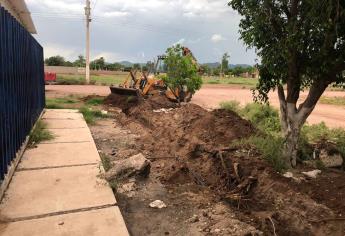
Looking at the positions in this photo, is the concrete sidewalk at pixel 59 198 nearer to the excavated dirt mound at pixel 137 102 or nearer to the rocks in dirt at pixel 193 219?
the rocks in dirt at pixel 193 219

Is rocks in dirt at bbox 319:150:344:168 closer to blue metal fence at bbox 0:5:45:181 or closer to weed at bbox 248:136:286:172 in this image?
weed at bbox 248:136:286:172

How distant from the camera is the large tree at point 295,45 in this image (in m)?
4.78

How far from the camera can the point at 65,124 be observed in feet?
30.8

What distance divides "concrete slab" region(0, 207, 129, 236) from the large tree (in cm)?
340

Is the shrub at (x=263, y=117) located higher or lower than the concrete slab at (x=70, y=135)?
higher

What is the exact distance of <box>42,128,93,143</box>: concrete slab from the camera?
7473mm

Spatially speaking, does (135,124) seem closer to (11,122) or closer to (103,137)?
(103,137)

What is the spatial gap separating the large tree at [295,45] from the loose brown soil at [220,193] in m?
1.02

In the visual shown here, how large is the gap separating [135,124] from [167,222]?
6.80 m

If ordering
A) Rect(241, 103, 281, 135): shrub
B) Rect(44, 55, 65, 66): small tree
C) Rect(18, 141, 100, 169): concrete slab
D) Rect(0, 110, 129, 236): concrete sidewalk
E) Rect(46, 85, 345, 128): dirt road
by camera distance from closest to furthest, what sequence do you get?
Rect(0, 110, 129, 236): concrete sidewalk < Rect(18, 141, 100, 169): concrete slab < Rect(241, 103, 281, 135): shrub < Rect(46, 85, 345, 128): dirt road < Rect(44, 55, 65, 66): small tree

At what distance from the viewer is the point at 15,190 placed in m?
4.50

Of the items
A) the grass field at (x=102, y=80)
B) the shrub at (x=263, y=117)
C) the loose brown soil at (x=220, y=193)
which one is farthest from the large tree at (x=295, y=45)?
the grass field at (x=102, y=80)

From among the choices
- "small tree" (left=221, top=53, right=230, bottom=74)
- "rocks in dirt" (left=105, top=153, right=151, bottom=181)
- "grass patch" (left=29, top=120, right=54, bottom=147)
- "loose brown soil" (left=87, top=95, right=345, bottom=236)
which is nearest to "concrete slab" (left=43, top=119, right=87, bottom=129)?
"grass patch" (left=29, top=120, right=54, bottom=147)

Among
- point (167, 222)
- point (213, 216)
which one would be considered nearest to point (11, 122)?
point (167, 222)
